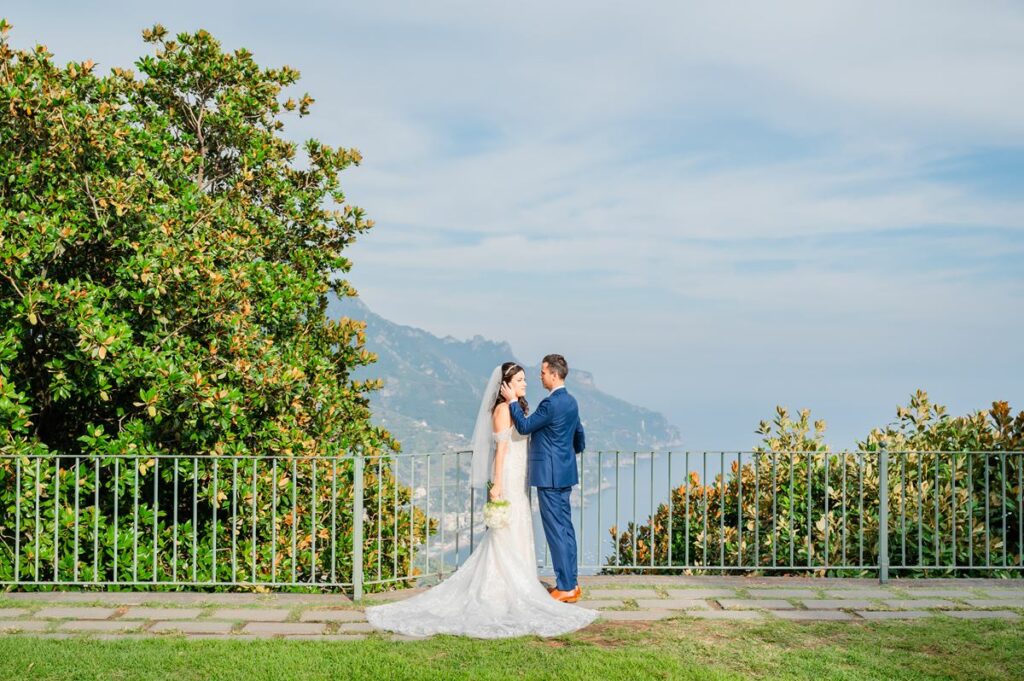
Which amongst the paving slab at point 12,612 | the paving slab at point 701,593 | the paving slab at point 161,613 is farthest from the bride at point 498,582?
the paving slab at point 12,612

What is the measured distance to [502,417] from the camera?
842cm

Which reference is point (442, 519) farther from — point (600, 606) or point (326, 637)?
point (326, 637)

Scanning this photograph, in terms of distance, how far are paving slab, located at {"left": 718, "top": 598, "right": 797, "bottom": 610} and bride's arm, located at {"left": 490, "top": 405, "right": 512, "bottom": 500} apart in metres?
2.07

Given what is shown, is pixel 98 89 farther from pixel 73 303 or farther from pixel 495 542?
pixel 495 542

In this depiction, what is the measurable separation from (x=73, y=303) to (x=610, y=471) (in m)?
5.21

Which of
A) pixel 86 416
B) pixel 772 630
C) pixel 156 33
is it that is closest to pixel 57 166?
pixel 86 416

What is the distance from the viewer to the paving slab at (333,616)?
796cm

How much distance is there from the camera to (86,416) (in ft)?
37.0

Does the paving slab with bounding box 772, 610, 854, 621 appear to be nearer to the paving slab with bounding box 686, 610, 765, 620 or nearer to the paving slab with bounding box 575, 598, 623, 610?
the paving slab with bounding box 686, 610, 765, 620

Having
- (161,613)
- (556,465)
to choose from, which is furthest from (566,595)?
(161,613)

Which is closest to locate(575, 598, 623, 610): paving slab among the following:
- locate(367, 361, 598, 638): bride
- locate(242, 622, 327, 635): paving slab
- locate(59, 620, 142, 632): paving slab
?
locate(367, 361, 598, 638): bride

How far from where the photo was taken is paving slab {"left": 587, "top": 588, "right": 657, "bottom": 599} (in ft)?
29.0

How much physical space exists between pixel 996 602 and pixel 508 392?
4.55 metres

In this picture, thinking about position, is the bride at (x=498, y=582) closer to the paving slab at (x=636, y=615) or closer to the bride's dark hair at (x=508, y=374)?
the bride's dark hair at (x=508, y=374)
